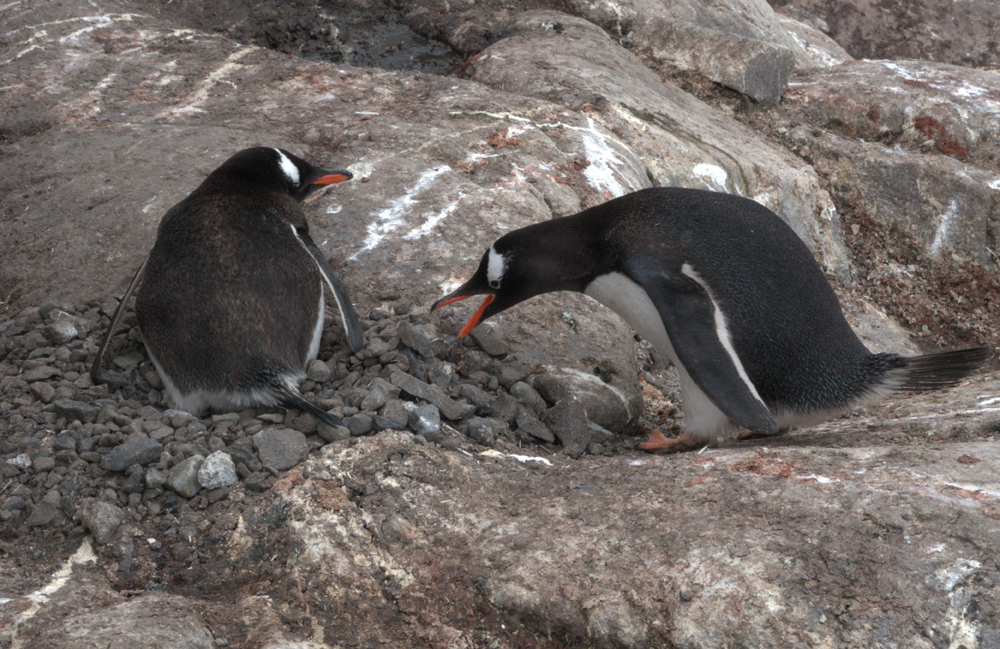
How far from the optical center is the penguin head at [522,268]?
3211 mm

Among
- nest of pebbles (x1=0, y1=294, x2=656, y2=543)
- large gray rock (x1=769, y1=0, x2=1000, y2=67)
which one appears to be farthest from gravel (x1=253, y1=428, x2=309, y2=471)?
large gray rock (x1=769, y1=0, x2=1000, y2=67)

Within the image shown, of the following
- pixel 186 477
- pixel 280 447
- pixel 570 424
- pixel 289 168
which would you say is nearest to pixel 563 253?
pixel 570 424

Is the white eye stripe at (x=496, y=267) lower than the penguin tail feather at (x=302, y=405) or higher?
higher

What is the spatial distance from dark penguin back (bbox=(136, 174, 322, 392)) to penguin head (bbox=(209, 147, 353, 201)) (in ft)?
0.92

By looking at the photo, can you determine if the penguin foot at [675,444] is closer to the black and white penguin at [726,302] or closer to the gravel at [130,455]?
the black and white penguin at [726,302]

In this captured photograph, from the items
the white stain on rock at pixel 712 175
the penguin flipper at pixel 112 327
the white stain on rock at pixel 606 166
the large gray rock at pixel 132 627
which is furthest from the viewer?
the white stain on rock at pixel 712 175

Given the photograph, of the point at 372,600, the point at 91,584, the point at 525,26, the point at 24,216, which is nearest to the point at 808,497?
the point at 372,600

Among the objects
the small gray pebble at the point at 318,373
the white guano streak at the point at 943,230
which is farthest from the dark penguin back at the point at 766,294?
the white guano streak at the point at 943,230

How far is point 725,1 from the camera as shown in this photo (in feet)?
27.2

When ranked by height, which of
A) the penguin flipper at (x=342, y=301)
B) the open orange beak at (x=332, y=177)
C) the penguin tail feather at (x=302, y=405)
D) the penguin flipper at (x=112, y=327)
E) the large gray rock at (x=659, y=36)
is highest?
the large gray rock at (x=659, y=36)

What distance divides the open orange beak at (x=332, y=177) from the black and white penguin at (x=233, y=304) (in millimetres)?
516

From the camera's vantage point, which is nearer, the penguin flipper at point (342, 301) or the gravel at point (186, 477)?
the gravel at point (186, 477)

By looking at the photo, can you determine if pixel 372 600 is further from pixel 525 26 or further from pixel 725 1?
pixel 725 1

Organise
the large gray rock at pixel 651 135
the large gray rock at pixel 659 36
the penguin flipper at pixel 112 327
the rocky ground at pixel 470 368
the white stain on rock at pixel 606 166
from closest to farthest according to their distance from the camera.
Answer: the rocky ground at pixel 470 368 → the penguin flipper at pixel 112 327 → the white stain on rock at pixel 606 166 → the large gray rock at pixel 651 135 → the large gray rock at pixel 659 36
